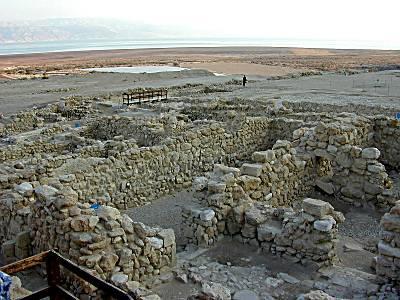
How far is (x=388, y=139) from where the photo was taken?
14.1 metres

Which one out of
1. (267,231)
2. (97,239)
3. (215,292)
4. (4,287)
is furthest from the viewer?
(267,231)

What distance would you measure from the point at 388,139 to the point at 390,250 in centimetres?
796

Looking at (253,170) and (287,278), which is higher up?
(253,170)

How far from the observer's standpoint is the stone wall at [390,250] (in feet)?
22.6

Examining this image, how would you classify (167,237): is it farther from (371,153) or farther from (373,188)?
(371,153)

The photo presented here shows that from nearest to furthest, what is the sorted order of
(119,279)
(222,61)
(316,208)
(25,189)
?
(119,279), (316,208), (25,189), (222,61)

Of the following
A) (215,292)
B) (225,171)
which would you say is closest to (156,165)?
(225,171)

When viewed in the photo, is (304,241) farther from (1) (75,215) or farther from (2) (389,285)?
(1) (75,215)

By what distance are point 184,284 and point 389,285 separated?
3092 mm

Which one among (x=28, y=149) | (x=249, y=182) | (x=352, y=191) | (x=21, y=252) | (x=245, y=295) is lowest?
(x=245, y=295)

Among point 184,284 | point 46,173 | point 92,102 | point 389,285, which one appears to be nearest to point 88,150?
point 46,173

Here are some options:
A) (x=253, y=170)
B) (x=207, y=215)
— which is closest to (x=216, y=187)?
(x=207, y=215)

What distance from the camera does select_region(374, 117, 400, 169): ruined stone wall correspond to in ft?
45.4

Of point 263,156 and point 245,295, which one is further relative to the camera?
point 263,156
